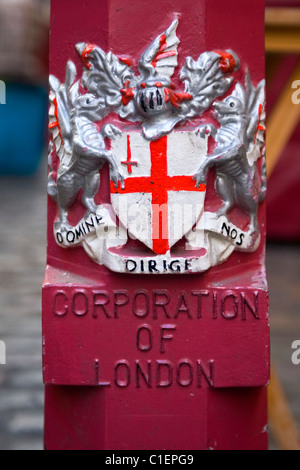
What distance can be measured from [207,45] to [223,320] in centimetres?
68

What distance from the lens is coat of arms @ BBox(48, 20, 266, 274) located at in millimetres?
1830

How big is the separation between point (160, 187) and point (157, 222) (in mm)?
84

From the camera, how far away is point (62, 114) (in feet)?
6.34

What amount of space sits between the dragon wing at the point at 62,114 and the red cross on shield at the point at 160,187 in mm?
150

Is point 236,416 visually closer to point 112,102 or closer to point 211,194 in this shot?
point 211,194

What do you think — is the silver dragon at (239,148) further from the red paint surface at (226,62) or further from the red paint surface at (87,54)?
the red paint surface at (87,54)

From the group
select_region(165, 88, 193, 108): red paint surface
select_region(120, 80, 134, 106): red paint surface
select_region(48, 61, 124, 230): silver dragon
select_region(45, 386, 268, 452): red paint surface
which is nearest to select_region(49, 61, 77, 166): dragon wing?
select_region(48, 61, 124, 230): silver dragon

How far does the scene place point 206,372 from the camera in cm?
194

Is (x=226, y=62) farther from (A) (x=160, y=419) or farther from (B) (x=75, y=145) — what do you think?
(A) (x=160, y=419)

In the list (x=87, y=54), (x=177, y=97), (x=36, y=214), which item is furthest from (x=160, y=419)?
(x=36, y=214)

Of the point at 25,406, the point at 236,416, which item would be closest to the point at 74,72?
the point at 236,416

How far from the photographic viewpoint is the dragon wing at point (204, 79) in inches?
72.5

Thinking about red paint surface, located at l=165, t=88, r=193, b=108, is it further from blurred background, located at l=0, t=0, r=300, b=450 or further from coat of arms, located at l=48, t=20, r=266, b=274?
blurred background, located at l=0, t=0, r=300, b=450

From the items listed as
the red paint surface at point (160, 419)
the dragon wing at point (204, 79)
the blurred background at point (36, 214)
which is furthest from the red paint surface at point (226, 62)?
the red paint surface at point (160, 419)
